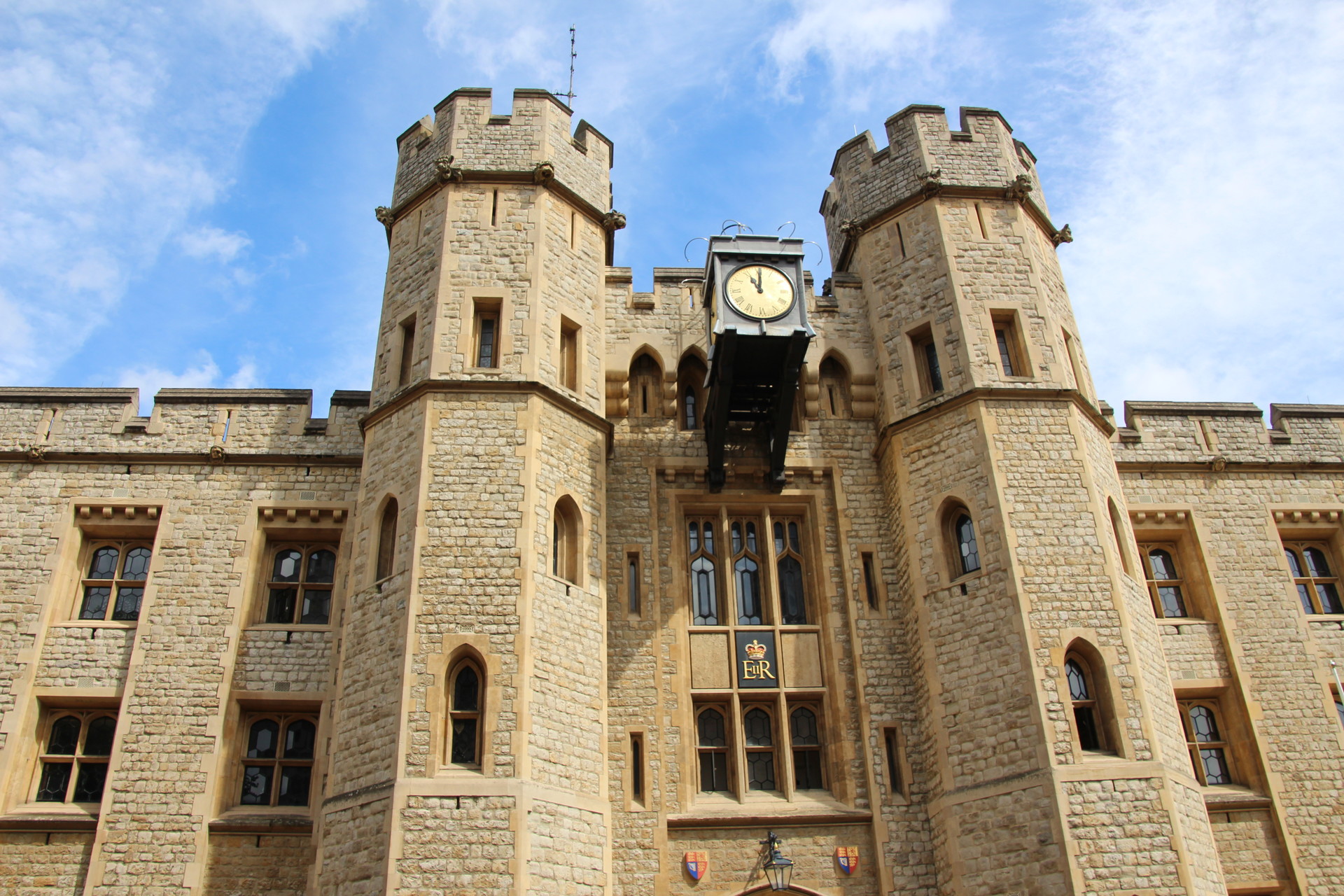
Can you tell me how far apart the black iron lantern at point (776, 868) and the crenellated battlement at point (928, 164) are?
8.85m

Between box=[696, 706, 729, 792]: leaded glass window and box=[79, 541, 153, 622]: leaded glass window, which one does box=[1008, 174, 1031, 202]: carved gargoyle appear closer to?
box=[696, 706, 729, 792]: leaded glass window

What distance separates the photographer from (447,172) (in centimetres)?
1459

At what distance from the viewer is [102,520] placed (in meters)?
13.8

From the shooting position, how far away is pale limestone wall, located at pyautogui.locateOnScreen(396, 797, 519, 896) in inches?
392

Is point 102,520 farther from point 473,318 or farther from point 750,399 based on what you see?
point 750,399

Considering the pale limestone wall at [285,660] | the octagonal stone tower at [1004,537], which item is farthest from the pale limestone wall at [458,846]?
the octagonal stone tower at [1004,537]

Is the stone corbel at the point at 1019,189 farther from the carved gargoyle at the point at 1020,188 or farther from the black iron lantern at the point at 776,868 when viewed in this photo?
the black iron lantern at the point at 776,868

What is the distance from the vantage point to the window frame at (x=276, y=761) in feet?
40.3

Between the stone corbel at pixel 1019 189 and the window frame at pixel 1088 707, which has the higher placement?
the stone corbel at pixel 1019 189

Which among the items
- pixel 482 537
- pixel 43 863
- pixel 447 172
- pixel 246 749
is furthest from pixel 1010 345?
pixel 43 863

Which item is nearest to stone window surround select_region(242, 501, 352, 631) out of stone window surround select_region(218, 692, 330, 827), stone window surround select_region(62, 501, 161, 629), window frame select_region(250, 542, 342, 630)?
window frame select_region(250, 542, 342, 630)

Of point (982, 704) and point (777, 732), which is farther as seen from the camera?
point (777, 732)

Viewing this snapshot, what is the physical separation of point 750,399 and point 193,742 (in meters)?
7.82

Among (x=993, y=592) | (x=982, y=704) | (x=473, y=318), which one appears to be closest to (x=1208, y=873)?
(x=982, y=704)
